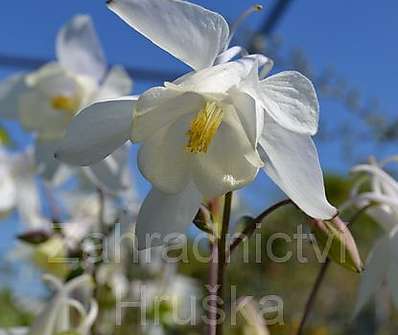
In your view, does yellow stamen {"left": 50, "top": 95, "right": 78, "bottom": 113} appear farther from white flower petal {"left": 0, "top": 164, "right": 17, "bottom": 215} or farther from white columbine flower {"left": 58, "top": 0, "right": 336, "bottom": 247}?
white columbine flower {"left": 58, "top": 0, "right": 336, "bottom": 247}

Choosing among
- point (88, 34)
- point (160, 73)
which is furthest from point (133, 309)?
point (160, 73)

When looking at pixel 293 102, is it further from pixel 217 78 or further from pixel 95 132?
pixel 95 132

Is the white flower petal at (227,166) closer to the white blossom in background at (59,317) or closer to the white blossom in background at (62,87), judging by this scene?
the white blossom in background at (59,317)

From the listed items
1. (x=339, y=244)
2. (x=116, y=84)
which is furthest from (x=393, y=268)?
(x=116, y=84)

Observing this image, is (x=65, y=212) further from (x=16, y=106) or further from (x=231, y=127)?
(x=231, y=127)

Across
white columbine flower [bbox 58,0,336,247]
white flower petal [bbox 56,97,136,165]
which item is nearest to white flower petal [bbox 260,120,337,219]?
white columbine flower [bbox 58,0,336,247]

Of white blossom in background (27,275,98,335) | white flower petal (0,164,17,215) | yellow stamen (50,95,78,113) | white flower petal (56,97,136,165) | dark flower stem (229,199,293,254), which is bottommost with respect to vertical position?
white flower petal (0,164,17,215)
